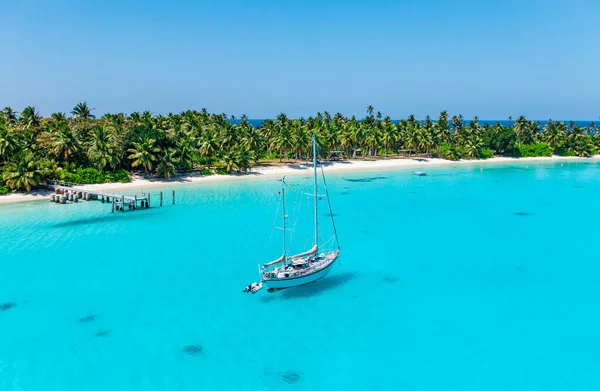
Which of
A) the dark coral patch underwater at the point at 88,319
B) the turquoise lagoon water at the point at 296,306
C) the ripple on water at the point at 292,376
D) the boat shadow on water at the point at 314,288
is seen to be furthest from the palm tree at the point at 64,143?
the ripple on water at the point at 292,376

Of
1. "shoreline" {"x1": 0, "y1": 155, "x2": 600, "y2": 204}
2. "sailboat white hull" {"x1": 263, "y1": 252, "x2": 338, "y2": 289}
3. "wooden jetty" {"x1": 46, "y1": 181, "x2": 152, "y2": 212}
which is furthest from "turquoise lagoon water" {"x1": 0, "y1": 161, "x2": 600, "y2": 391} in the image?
"shoreline" {"x1": 0, "y1": 155, "x2": 600, "y2": 204}

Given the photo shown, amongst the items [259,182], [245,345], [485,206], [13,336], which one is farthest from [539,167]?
[13,336]

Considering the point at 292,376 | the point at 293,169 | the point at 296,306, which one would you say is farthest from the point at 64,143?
the point at 292,376

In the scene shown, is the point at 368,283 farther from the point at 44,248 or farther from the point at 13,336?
the point at 44,248

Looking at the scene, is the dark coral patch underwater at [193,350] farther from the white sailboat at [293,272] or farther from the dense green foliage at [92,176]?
the dense green foliage at [92,176]

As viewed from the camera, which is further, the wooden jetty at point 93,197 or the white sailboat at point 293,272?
the wooden jetty at point 93,197
